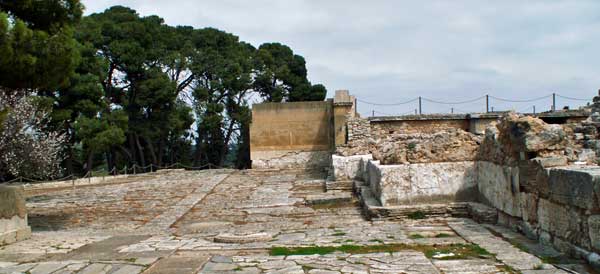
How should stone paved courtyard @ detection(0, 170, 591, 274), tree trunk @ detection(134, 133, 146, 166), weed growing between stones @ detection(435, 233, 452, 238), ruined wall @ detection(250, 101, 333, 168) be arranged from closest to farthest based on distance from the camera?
stone paved courtyard @ detection(0, 170, 591, 274), weed growing between stones @ detection(435, 233, 452, 238), ruined wall @ detection(250, 101, 333, 168), tree trunk @ detection(134, 133, 146, 166)

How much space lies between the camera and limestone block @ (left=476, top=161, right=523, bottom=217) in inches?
262

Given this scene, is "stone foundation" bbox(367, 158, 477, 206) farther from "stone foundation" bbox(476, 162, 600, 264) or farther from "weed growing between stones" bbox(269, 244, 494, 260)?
"weed growing between stones" bbox(269, 244, 494, 260)

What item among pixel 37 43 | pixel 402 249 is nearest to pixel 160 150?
pixel 37 43

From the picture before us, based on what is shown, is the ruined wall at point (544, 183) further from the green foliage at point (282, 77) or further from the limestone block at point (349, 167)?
the green foliage at point (282, 77)

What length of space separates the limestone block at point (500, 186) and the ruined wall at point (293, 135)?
15.3m

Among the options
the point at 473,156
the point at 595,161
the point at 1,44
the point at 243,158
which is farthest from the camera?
the point at 243,158

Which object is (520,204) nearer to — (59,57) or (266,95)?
(59,57)

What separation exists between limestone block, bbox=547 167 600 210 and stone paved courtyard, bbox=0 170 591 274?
58cm

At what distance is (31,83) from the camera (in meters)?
8.27

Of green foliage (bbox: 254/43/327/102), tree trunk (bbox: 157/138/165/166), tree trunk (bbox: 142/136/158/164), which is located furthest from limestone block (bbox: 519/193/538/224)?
green foliage (bbox: 254/43/327/102)

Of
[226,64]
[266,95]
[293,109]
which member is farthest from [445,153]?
[266,95]

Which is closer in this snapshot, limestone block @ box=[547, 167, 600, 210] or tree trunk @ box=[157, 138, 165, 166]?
limestone block @ box=[547, 167, 600, 210]

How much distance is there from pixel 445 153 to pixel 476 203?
1.07 meters

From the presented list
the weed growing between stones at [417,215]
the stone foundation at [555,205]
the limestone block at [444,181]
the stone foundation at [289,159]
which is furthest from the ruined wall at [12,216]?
the stone foundation at [289,159]
